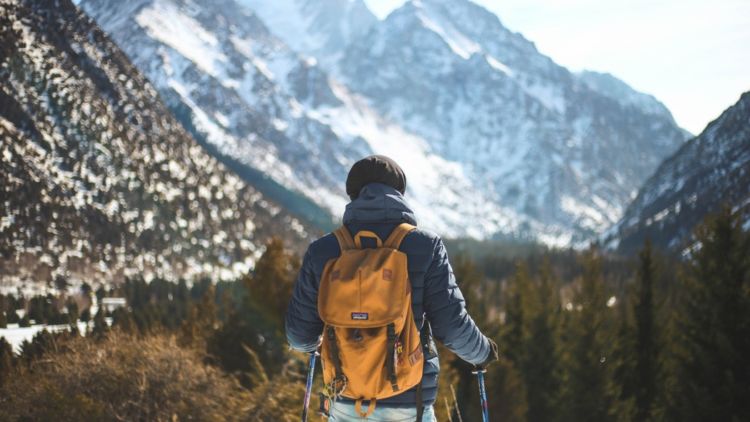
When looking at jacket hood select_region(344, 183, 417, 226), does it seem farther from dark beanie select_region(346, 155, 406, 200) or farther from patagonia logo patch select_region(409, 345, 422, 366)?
patagonia logo patch select_region(409, 345, 422, 366)

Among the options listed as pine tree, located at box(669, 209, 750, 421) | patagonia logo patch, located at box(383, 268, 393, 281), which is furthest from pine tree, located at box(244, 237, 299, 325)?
patagonia logo patch, located at box(383, 268, 393, 281)

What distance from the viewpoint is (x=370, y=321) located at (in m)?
4.09

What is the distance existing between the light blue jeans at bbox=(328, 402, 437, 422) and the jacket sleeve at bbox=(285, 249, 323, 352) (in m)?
0.58

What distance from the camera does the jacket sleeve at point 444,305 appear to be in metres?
4.39

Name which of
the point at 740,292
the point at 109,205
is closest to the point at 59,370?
the point at 740,292

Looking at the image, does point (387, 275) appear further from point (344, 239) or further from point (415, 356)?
point (415, 356)

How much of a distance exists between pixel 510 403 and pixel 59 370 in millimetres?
18695

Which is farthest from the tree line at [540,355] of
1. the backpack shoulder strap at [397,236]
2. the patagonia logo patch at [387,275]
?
the backpack shoulder strap at [397,236]

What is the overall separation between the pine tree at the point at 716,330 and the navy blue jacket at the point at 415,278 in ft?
43.7

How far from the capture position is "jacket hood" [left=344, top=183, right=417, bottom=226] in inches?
171

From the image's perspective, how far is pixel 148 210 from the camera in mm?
157375

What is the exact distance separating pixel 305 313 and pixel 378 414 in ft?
3.07

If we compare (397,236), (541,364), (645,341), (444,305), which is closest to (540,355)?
(541,364)

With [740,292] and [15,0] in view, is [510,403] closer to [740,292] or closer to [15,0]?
[740,292]
